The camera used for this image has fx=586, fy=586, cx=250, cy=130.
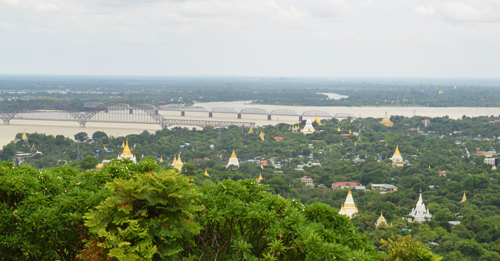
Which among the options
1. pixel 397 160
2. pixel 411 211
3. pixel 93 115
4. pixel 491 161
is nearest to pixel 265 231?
pixel 411 211

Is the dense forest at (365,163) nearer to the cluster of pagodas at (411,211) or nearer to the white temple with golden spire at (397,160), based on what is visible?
the cluster of pagodas at (411,211)

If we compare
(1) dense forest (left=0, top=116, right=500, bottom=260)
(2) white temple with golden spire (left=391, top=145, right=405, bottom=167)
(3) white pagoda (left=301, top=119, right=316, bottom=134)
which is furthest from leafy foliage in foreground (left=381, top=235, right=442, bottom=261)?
(3) white pagoda (left=301, top=119, right=316, bottom=134)

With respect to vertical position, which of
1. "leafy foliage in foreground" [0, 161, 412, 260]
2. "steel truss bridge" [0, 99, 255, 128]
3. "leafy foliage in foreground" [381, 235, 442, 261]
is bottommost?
"steel truss bridge" [0, 99, 255, 128]

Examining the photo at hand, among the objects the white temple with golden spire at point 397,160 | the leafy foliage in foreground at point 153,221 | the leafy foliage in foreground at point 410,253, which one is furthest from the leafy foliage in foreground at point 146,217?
the white temple with golden spire at point 397,160

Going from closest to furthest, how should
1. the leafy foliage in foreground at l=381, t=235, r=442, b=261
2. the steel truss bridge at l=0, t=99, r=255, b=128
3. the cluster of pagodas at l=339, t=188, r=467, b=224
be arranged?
the leafy foliage in foreground at l=381, t=235, r=442, b=261 < the cluster of pagodas at l=339, t=188, r=467, b=224 < the steel truss bridge at l=0, t=99, r=255, b=128

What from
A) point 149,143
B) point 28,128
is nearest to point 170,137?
point 149,143

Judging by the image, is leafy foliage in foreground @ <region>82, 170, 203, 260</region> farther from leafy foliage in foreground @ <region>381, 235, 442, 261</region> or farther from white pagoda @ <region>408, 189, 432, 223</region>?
white pagoda @ <region>408, 189, 432, 223</region>

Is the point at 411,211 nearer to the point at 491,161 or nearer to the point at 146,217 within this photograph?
the point at 491,161
